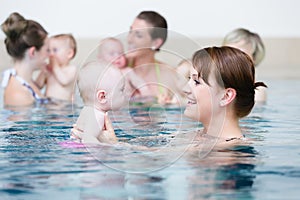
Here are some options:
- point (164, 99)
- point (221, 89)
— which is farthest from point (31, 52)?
point (221, 89)

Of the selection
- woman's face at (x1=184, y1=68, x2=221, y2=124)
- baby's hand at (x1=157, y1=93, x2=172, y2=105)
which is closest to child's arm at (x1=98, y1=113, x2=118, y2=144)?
woman's face at (x1=184, y1=68, x2=221, y2=124)

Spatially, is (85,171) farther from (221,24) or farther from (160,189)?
(221,24)

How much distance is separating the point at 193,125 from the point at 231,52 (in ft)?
1.83

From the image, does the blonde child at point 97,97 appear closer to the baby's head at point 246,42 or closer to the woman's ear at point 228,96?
the woman's ear at point 228,96

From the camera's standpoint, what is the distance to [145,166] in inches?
72.0

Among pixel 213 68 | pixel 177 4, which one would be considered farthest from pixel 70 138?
pixel 177 4

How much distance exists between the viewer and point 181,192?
155cm

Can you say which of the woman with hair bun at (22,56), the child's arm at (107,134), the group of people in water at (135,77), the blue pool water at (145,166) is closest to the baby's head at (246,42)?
the group of people in water at (135,77)

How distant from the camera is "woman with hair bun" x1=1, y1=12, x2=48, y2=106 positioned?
12.4 ft

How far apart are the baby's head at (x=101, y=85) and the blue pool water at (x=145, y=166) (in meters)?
0.15

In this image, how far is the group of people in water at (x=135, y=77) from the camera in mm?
2203

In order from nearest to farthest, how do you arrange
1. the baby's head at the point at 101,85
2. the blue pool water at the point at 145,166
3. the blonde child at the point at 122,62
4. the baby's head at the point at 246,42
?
the blue pool water at the point at 145,166
the baby's head at the point at 101,85
the blonde child at the point at 122,62
the baby's head at the point at 246,42

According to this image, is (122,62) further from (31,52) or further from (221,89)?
(221,89)

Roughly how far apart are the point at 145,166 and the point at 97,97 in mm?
418
